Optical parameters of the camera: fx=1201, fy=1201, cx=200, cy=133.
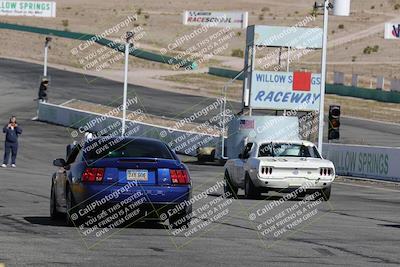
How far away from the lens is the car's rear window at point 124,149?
16703mm

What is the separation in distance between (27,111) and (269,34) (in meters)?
21.9

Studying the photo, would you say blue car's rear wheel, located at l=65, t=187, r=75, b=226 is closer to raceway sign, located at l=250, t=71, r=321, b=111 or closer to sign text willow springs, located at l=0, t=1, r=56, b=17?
raceway sign, located at l=250, t=71, r=321, b=111

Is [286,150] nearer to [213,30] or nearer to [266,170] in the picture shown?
[266,170]

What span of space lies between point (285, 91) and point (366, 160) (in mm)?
8409

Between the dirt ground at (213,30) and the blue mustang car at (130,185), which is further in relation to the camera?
the dirt ground at (213,30)

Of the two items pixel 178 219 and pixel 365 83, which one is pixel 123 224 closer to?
pixel 178 219

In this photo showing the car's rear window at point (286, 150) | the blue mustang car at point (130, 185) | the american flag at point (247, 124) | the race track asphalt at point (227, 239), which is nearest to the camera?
the race track asphalt at point (227, 239)

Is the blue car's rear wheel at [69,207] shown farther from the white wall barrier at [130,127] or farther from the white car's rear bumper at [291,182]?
the white wall barrier at [130,127]

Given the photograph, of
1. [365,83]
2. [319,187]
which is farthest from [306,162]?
[365,83]

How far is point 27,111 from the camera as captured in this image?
204ft

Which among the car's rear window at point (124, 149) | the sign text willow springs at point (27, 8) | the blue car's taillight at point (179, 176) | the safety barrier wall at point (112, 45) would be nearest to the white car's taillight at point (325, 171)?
the car's rear window at point (124, 149)

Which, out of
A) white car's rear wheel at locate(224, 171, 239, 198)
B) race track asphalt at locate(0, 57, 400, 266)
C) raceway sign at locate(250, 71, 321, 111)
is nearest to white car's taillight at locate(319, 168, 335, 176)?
race track asphalt at locate(0, 57, 400, 266)

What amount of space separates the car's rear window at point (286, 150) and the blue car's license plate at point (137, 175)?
9.36m

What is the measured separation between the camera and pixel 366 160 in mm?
36406
